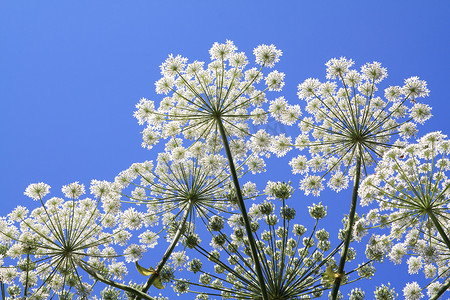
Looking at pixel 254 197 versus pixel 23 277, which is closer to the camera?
pixel 23 277

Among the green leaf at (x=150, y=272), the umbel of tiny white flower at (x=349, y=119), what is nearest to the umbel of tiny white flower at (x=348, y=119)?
the umbel of tiny white flower at (x=349, y=119)

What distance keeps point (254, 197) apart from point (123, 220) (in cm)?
498

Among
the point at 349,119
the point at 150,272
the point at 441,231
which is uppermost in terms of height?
the point at 349,119

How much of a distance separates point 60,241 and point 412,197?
11.2m

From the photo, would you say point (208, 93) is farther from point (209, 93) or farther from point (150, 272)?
point (150, 272)

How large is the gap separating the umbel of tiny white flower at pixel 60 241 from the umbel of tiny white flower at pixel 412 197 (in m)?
8.66

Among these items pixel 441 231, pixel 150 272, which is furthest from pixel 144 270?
pixel 441 231

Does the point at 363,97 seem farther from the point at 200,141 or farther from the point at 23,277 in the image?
the point at 23,277

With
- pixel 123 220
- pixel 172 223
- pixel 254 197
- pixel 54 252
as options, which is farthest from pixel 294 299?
pixel 54 252

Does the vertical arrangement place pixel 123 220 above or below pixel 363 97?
below

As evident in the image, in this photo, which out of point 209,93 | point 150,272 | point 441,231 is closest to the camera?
point 441,231

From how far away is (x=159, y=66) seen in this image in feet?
47.8

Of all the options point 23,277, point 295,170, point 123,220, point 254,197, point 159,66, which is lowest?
point 23,277

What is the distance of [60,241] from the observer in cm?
1228
